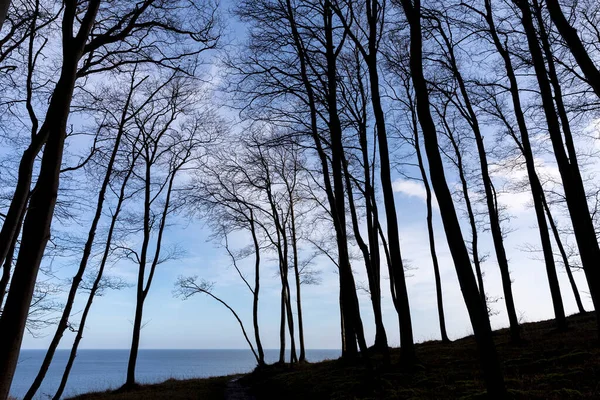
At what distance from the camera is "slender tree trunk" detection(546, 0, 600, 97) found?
6264 mm

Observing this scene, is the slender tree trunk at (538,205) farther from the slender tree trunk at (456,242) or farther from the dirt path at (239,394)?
the dirt path at (239,394)

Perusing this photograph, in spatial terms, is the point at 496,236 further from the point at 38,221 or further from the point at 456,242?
the point at 38,221

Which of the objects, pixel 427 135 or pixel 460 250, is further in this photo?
pixel 427 135

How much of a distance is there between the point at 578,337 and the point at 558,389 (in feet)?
21.4

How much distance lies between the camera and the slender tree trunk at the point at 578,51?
6.26 metres

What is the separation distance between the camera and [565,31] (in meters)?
6.61

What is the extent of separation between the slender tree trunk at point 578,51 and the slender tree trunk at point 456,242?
2419 mm

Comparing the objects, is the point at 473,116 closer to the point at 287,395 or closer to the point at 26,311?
the point at 287,395

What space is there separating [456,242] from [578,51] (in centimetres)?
398

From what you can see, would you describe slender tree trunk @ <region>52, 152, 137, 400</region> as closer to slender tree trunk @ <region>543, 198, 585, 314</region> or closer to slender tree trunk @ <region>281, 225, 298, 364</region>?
slender tree trunk @ <region>281, 225, 298, 364</region>

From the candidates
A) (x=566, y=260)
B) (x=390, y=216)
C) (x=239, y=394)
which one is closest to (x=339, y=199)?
(x=390, y=216)

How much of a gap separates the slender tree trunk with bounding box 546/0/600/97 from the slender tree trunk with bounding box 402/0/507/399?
242cm

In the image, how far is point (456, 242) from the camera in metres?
5.99

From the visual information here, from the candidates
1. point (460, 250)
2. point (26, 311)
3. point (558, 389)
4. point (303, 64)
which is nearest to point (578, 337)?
point (558, 389)
